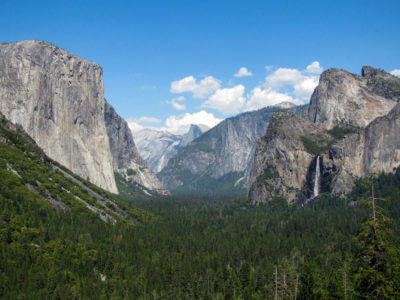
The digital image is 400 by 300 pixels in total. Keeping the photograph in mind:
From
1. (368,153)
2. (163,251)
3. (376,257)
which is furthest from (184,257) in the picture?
(368,153)

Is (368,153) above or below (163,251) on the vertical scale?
above

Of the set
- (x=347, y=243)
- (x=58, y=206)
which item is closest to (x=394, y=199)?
(x=347, y=243)

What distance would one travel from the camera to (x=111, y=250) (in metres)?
96.1

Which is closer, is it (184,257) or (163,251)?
(184,257)

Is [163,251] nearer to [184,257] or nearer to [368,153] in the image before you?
[184,257]

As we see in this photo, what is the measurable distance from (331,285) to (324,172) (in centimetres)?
15063

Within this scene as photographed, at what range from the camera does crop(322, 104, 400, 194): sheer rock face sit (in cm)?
17562

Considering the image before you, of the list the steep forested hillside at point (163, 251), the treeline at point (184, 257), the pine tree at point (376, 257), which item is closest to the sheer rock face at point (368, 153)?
the steep forested hillside at point (163, 251)

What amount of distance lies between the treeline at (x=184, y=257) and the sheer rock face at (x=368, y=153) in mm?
36352

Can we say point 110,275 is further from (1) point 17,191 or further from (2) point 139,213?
(2) point 139,213

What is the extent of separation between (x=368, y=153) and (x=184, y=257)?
121 meters

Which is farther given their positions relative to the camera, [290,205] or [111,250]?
[290,205]

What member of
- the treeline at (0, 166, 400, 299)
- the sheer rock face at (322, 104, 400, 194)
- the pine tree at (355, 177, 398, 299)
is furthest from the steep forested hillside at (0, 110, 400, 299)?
the sheer rock face at (322, 104, 400, 194)

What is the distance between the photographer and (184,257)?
9969cm
